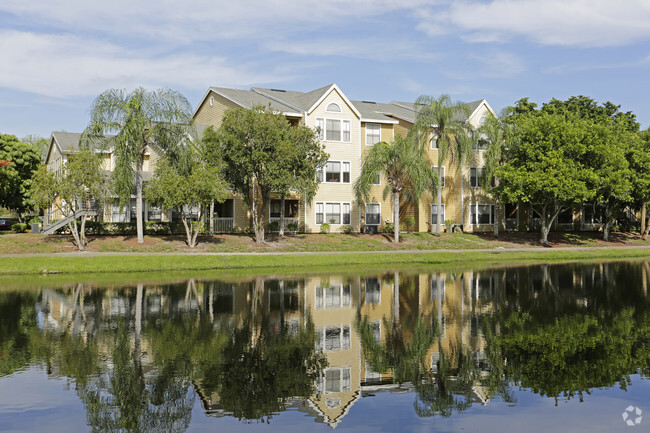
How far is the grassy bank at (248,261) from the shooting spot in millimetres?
33281

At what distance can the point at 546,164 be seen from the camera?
53.4m

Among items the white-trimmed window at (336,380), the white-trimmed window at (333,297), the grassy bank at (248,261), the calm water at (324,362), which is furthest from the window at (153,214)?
the white-trimmed window at (336,380)

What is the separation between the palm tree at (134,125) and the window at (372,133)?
62.3 feet

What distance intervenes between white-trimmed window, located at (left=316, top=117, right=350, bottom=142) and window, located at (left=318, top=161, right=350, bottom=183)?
218 centimetres

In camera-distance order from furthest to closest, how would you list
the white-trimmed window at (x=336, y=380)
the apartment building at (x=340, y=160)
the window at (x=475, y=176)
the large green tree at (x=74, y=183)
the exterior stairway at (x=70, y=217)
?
the window at (x=475, y=176)
the apartment building at (x=340, y=160)
the exterior stairway at (x=70, y=217)
the large green tree at (x=74, y=183)
the white-trimmed window at (x=336, y=380)

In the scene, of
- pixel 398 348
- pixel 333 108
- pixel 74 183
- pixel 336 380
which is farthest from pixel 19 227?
pixel 336 380

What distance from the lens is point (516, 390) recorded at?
37.1ft

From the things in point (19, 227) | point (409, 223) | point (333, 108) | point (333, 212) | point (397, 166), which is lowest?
point (19, 227)

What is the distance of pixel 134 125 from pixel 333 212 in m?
20.2

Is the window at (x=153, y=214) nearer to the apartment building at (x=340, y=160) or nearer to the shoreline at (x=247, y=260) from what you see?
the apartment building at (x=340, y=160)

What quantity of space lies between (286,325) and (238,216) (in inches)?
1393

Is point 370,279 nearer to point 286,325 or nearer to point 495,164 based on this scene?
point 286,325

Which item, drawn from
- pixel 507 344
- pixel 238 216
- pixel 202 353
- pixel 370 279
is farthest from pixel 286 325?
pixel 238 216

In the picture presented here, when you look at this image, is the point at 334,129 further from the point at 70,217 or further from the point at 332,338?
the point at 332,338
